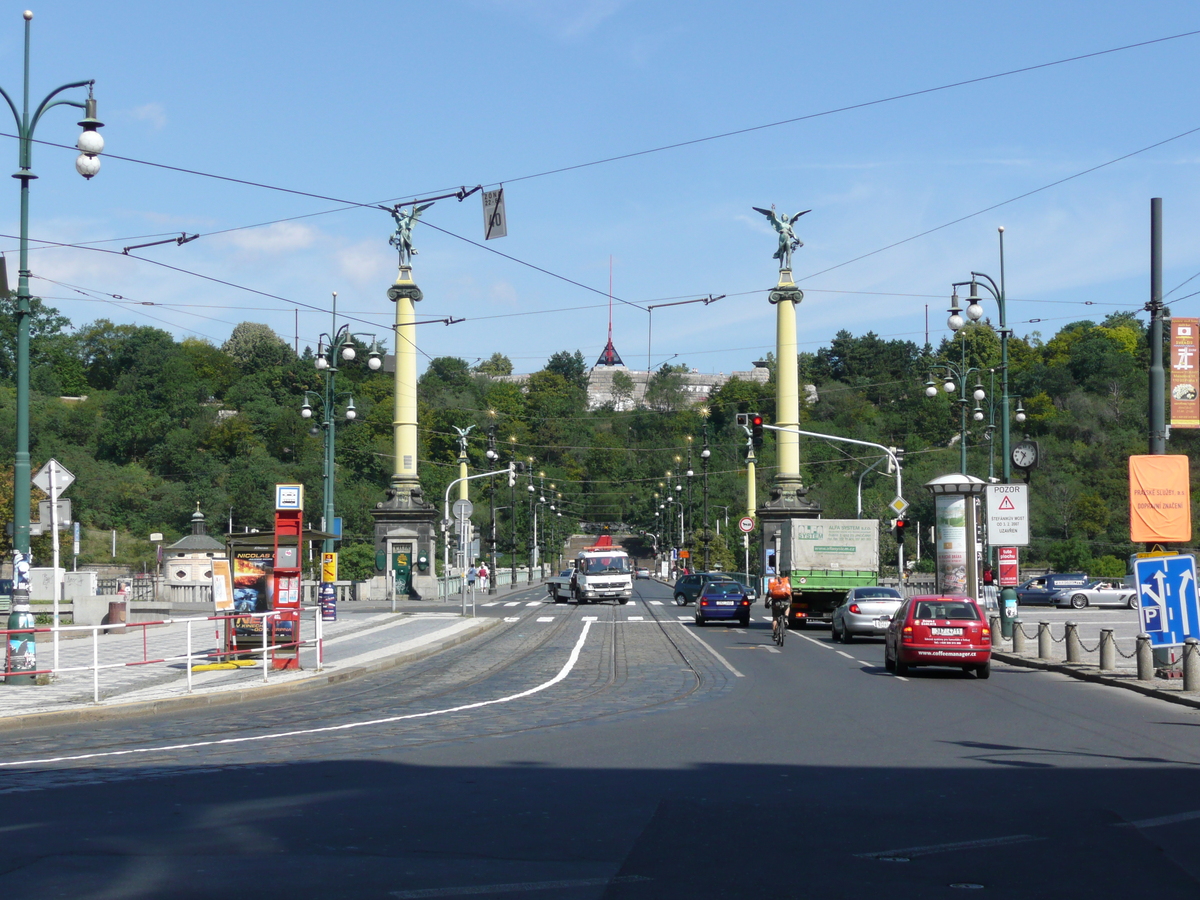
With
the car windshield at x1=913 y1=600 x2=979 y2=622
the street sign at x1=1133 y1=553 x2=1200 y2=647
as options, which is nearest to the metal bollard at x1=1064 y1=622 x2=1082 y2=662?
the car windshield at x1=913 y1=600 x2=979 y2=622

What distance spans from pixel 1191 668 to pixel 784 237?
52.7m

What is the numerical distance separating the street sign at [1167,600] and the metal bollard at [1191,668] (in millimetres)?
1030

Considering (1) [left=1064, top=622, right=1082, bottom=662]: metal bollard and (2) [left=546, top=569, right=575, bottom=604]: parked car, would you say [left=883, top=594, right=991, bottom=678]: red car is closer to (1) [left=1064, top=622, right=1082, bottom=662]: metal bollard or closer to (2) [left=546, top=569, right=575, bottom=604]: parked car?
(1) [left=1064, top=622, right=1082, bottom=662]: metal bollard

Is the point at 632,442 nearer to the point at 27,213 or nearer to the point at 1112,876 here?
the point at 27,213

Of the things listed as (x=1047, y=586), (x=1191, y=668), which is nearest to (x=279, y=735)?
(x=1191, y=668)

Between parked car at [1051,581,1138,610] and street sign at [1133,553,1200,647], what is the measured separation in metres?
40.9

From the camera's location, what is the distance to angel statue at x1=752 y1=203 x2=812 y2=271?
225ft

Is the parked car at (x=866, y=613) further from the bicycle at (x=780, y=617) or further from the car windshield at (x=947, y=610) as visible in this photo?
the car windshield at (x=947, y=610)

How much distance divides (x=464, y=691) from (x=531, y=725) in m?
4.71

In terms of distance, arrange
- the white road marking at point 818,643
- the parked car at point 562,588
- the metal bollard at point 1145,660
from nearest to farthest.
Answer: the metal bollard at point 1145,660, the white road marking at point 818,643, the parked car at point 562,588

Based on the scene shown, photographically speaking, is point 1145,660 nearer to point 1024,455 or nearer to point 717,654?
point 717,654

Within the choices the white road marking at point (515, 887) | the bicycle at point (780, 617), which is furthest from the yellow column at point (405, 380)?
the white road marking at point (515, 887)

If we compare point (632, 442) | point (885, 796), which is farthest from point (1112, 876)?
point (632, 442)

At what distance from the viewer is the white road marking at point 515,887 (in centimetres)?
682
